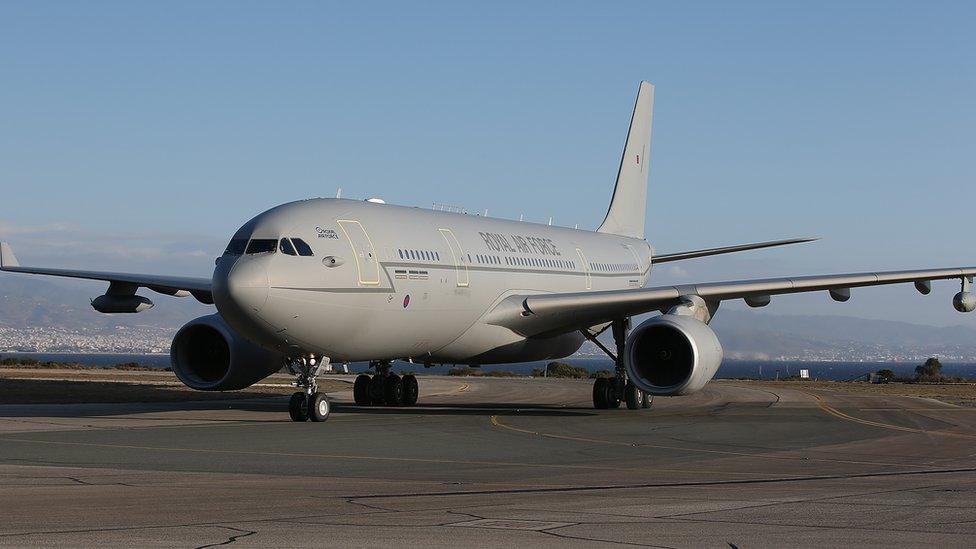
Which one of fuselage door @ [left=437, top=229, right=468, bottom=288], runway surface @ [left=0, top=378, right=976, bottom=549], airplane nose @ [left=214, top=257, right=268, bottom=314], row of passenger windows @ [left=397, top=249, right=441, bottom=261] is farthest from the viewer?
fuselage door @ [left=437, top=229, right=468, bottom=288]

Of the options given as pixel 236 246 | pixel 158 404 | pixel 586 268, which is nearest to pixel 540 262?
pixel 586 268

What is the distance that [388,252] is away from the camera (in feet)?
78.6

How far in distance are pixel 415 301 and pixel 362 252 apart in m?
1.86

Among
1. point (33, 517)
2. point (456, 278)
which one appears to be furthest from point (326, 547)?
point (456, 278)

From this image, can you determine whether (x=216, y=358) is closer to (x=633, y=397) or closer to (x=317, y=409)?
(x=317, y=409)

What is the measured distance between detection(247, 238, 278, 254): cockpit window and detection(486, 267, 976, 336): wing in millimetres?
6783

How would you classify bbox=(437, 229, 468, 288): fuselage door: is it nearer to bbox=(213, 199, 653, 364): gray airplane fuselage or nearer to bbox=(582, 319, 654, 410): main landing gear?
bbox=(213, 199, 653, 364): gray airplane fuselage

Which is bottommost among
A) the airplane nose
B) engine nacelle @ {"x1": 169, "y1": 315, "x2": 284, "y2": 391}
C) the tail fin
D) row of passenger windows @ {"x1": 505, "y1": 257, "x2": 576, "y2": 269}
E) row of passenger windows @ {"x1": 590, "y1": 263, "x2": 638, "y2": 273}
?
engine nacelle @ {"x1": 169, "y1": 315, "x2": 284, "y2": 391}

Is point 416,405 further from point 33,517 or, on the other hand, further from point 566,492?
point 33,517

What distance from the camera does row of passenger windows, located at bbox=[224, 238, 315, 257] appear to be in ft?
72.1

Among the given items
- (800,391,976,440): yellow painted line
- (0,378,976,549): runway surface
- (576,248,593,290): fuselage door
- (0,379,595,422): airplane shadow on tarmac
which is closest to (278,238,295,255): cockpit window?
(0,378,976,549): runway surface

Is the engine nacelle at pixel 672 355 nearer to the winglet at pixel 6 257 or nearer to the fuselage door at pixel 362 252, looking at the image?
the fuselage door at pixel 362 252

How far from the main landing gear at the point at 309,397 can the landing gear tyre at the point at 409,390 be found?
592 centimetres

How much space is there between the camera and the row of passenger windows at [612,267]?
33781 millimetres
